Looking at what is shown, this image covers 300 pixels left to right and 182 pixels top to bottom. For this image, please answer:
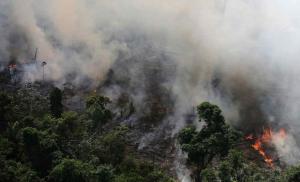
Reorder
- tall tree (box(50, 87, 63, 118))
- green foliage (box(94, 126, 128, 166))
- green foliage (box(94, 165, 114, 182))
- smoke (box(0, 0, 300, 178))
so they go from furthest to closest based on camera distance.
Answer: smoke (box(0, 0, 300, 178)) < tall tree (box(50, 87, 63, 118)) < green foliage (box(94, 126, 128, 166)) < green foliage (box(94, 165, 114, 182))

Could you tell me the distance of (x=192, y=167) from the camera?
64.8 m

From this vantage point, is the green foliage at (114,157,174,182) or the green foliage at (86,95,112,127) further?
the green foliage at (86,95,112,127)

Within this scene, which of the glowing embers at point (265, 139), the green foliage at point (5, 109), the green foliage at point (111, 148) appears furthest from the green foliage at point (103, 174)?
the glowing embers at point (265, 139)

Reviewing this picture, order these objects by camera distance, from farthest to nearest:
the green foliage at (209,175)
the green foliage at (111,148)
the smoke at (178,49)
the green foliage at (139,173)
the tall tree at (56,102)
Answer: the smoke at (178,49) < the tall tree at (56,102) < the green foliage at (111,148) < the green foliage at (139,173) < the green foliage at (209,175)

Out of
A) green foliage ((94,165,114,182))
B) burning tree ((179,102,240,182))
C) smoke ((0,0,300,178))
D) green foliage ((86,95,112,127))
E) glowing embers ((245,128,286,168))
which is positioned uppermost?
smoke ((0,0,300,178))

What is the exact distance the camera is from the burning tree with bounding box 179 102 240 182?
194 feet

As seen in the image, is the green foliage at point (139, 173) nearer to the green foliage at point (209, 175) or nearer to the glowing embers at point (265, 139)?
the green foliage at point (209, 175)

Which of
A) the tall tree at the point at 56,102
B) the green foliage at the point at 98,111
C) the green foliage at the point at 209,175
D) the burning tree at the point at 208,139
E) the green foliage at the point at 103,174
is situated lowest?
the green foliage at the point at 209,175

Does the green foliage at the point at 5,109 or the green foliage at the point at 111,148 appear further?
the green foliage at the point at 5,109

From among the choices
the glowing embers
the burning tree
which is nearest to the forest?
the burning tree

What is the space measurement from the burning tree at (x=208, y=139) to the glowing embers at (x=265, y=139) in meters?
9.48

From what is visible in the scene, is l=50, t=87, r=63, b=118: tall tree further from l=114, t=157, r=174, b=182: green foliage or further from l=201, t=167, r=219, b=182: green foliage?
l=201, t=167, r=219, b=182: green foliage

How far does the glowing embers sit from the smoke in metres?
1.09

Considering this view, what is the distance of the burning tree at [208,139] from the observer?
194 ft
